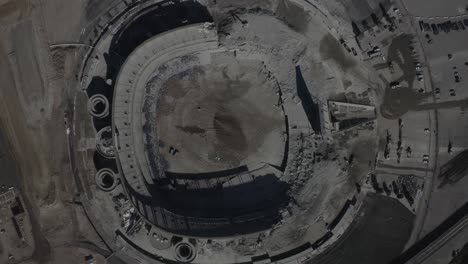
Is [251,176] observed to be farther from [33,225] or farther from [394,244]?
[33,225]

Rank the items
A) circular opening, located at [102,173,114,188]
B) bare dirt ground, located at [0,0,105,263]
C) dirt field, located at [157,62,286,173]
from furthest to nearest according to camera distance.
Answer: dirt field, located at [157,62,286,173] → bare dirt ground, located at [0,0,105,263] → circular opening, located at [102,173,114,188]

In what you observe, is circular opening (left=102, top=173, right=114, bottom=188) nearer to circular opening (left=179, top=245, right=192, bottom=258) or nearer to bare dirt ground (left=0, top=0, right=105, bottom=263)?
bare dirt ground (left=0, top=0, right=105, bottom=263)

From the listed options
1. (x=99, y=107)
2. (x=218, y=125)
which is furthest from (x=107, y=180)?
(x=218, y=125)

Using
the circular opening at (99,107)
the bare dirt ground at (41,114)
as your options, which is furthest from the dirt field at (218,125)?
the bare dirt ground at (41,114)

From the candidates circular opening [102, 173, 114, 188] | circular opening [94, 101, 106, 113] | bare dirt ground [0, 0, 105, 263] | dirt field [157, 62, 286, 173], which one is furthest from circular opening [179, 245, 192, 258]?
circular opening [94, 101, 106, 113]

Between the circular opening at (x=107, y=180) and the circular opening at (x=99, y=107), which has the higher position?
the circular opening at (x=99, y=107)

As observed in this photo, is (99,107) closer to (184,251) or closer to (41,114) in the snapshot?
(41,114)

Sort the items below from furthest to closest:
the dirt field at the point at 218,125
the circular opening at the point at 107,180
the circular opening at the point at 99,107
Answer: the dirt field at the point at 218,125, the circular opening at the point at 99,107, the circular opening at the point at 107,180

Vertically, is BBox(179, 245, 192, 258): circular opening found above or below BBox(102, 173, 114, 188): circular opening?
below

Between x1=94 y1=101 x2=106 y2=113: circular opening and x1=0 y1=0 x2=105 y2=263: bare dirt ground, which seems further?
x1=0 y1=0 x2=105 y2=263: bare dirt ground

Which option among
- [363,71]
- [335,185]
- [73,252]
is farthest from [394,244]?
[73,252]

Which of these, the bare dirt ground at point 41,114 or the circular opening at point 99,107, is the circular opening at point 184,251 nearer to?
the bare dirt ground at point 41,114
